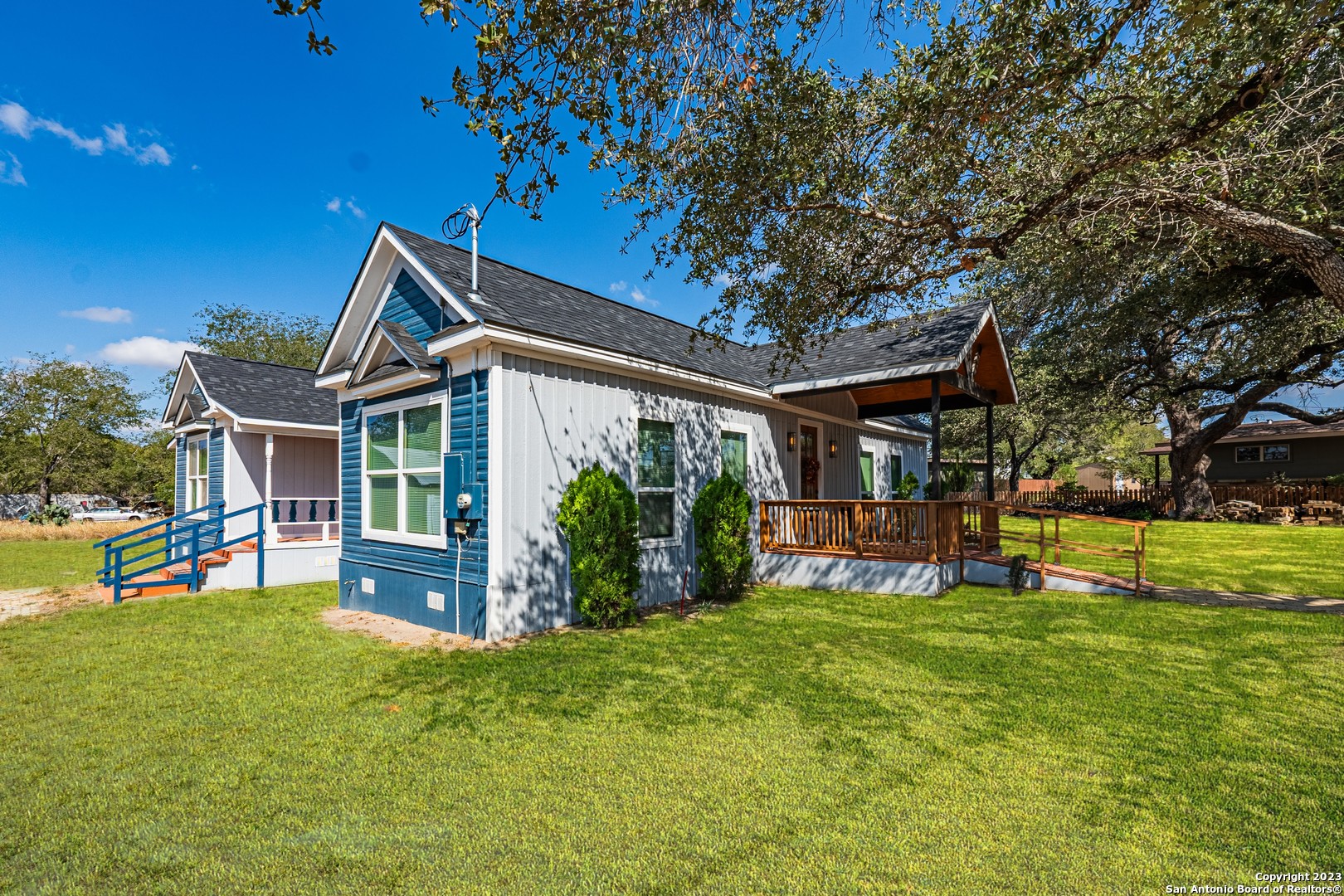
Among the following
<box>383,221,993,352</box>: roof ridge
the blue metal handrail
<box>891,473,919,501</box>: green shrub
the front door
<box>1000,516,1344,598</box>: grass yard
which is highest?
<box>383,221,993,352</box>: roof ridge

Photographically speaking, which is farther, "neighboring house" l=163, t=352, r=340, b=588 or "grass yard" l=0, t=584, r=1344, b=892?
"neighboring house" l=163, t=352, r=340, b=588

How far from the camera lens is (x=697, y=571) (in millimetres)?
9008

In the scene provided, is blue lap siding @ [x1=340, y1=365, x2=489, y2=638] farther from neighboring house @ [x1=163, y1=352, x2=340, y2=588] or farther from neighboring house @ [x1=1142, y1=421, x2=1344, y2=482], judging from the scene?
neighboring house @ [x1=1142, y1=421, x2=1344, y2=482]

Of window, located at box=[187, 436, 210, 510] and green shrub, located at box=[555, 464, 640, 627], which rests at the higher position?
window, located at box=[187, 436, 210, 510]

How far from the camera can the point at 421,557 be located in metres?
7.51

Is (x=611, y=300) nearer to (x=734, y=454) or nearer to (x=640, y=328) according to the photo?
(x=640, y=328)

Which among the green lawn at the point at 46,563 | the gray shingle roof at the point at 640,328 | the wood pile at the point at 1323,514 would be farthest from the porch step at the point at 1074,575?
the wood pile at the point at 1323,514

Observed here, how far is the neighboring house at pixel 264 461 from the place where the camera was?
443 inches

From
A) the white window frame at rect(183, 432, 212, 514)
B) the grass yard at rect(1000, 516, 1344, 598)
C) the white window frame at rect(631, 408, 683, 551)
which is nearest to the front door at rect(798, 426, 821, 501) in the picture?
the white window frame at rect(631, 408, 683, 551)

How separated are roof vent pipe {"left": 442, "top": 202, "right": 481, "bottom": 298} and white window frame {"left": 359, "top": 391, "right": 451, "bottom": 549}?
166cm

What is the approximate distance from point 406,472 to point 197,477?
865 cm

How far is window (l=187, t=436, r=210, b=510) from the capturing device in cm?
1288

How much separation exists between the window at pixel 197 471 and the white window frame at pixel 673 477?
10160 mm

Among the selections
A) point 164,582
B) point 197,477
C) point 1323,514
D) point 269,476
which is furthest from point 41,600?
point 1323,514
